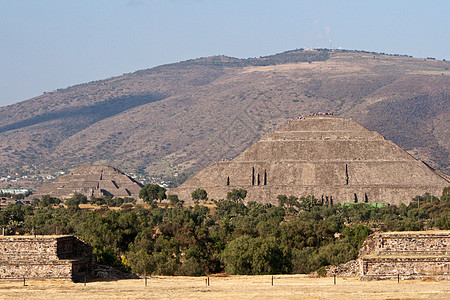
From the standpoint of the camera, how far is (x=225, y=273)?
5647cm

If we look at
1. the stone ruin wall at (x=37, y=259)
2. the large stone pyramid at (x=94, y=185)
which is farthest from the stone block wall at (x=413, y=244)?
the large stone pyramid at (x=94, y=185)

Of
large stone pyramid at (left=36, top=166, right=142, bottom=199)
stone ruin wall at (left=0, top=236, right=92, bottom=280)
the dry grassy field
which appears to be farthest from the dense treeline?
large stone pyramid at (left=36, top=166, right=142, bottom=199)

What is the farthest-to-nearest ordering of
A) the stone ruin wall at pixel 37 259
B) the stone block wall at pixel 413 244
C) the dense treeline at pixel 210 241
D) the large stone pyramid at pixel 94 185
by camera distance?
the large stone pyramid at pixel 94 185
the dense treeline at pixel 210 241
the stone block wall at pixel 413 244
the stone ruin wall at pixel 37 259

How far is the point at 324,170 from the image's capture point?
14038cm

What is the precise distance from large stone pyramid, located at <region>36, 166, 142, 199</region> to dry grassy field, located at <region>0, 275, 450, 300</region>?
388ft

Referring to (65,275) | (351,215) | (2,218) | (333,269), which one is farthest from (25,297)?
(351,215)

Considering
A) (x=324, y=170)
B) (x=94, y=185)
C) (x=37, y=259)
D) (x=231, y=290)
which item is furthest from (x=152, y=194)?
(x=231, y=290)

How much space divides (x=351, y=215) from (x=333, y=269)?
67.6m

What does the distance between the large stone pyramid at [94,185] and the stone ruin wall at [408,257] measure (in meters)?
119

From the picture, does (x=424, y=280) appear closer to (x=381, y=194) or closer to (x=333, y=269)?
(x=333, y=269)

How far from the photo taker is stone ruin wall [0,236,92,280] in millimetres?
39906

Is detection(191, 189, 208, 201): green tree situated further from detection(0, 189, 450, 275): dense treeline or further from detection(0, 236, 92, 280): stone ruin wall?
detection(0, 236, 92, 280): stone ruin wall

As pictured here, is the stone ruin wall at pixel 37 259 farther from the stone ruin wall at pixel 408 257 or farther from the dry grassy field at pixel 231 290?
A: the stone ruin wall at pixel 408 257

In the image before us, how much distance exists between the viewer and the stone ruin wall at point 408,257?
39.0 meters
